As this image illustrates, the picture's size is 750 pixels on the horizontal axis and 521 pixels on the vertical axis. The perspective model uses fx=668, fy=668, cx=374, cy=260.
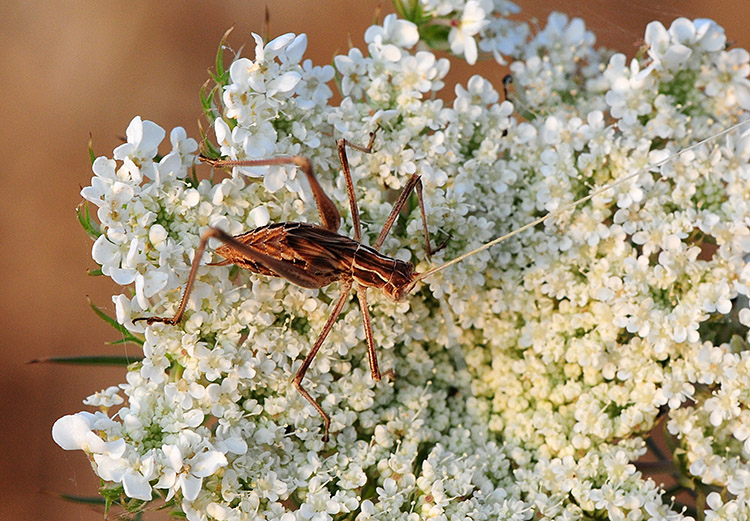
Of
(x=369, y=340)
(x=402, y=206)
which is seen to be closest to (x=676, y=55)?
(x=402, y=206)

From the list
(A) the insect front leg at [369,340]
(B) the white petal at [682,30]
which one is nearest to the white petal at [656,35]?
(B) the white petal at [682,30]

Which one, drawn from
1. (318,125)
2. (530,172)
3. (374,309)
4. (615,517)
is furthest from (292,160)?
(615,517)

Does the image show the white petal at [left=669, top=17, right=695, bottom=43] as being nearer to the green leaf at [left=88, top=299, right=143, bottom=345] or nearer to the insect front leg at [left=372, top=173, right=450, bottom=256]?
the insect front leg at [left=372, top=173, right=450, bottom=256]

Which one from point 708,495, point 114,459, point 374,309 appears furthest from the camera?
point 374,309

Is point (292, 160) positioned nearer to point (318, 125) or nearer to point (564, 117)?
point (318, 125)

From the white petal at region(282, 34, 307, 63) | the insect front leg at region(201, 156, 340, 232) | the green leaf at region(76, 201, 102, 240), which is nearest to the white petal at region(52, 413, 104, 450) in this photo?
the green leaf at region(76, 201, 102, 240)

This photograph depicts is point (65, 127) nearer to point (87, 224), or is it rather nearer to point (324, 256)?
point (87, 224)

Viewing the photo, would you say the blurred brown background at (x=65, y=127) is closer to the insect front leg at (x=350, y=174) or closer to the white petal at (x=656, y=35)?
the white petal at (x=656, y=35)
